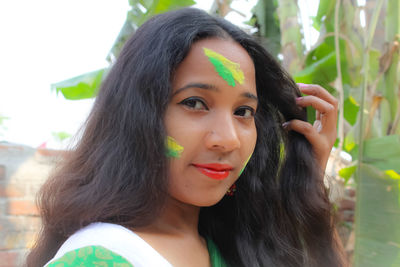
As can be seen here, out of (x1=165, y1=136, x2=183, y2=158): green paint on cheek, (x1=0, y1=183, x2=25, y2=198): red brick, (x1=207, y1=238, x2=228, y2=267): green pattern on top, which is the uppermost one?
(x1=165, y1=136, x2=183, y2=158): green paint on cheek

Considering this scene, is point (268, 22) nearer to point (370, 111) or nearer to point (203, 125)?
point (370, 111)

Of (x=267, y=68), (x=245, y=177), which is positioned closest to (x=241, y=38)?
(x=267, y=68)

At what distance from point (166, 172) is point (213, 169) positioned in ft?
0.35

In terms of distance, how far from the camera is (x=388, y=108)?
1525mm

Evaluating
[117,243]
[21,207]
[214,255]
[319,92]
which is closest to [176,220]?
[214,255]

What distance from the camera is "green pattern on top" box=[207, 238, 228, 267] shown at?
979 millimetres

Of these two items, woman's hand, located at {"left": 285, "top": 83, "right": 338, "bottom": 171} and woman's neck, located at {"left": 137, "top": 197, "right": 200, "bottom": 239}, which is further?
woman's hand, located at {"left": 285, "top": 83, "right": 338, "bottom": 171}

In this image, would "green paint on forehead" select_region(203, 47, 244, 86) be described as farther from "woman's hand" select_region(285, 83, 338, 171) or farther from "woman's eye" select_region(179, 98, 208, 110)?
"woman's hand" select_region(285, 83, 338, 171)

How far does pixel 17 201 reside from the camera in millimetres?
1863

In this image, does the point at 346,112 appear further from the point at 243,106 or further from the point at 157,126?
the point at 157,126

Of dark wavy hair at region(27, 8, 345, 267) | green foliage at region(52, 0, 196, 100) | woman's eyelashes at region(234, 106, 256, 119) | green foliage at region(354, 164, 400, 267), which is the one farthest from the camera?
green foliage at region(52, 0, 196, 100)

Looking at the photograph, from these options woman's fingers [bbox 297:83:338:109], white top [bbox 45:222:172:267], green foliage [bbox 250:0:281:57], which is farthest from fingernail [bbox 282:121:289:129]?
green foliage [bbox 250:0:281:57]

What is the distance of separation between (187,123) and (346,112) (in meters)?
1.35

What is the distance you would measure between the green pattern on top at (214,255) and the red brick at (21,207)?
1.21m
